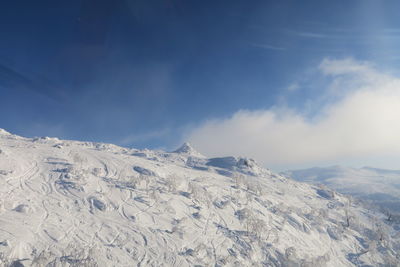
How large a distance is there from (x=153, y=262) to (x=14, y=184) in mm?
22964

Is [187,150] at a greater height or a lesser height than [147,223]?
greater

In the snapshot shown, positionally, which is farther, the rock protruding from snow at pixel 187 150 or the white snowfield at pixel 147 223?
the rock protruding from snow at pixel 187 150

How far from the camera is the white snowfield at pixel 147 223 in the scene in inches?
873

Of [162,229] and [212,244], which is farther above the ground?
[162,229]

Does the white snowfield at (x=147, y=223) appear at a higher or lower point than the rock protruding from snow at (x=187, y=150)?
lower

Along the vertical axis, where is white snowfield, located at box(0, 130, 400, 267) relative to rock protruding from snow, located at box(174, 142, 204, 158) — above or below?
below

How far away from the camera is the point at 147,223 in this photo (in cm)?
2861

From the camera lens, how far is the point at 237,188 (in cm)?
5103

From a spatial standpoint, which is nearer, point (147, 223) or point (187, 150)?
point (147, 223)

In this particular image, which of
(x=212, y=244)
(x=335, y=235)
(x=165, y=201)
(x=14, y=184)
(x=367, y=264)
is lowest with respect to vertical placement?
(x=367, y=264)

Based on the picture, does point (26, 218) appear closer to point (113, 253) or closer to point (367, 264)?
point (113, 253)

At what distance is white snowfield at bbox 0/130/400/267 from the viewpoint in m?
22.2

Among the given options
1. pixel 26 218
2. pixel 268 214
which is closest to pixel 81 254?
pixel 26 218

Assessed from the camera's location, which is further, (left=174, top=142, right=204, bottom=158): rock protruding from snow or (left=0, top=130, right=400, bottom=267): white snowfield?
(left=174, top=142, right=204, bottom=158): rock protruding from snow
